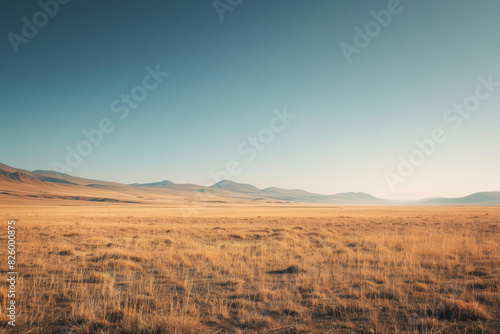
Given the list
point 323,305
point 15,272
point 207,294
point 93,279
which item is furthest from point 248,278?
point 15,272

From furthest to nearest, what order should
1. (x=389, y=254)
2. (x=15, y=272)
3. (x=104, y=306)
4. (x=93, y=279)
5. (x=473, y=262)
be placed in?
(x=389, y=254) → (x=473, y=262) → (x=15, y=272) → (x=93, y=279) → (x=104, y=306)

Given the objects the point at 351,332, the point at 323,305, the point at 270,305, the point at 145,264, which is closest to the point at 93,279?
the point at 145,264

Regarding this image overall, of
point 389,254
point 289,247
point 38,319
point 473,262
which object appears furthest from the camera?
point 289,247

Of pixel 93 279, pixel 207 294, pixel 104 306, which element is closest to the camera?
pixel 104 306

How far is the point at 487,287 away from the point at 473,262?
371cm

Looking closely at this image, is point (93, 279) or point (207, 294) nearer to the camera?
point (207, 294)

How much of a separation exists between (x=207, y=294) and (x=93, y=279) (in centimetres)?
372

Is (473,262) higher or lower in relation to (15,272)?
higher

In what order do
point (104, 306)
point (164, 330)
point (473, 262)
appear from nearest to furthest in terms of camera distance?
point (164, 330) → point (104, 306) → point (473, 262)

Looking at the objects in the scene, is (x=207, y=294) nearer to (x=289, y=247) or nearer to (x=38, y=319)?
(x=38, y=319)

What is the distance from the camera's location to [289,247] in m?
13.1

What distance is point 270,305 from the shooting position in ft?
18.4

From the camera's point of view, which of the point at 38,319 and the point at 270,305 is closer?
the point at 38,319

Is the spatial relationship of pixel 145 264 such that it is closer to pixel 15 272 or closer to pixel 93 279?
pixel 93 279
